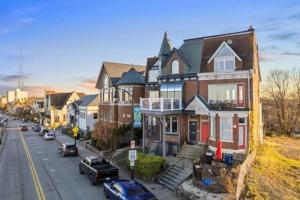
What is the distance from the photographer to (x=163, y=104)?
28.2m

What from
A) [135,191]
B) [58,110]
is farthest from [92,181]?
[58,110]

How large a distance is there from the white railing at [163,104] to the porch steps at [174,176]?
6.12m

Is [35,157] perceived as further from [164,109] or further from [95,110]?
[95,110]

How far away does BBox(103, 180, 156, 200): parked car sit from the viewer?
17703mm

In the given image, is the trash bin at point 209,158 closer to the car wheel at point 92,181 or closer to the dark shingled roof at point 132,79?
the car wheel at point 92,181

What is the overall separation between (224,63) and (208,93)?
305 centimetres

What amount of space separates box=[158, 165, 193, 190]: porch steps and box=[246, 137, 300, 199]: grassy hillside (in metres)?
4.46

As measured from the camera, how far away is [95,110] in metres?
58.2

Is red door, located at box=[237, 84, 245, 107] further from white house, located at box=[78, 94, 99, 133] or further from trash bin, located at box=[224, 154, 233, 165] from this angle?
white house, located at box=[78, 94, 99, 133]

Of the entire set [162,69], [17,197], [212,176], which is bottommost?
[17,197]

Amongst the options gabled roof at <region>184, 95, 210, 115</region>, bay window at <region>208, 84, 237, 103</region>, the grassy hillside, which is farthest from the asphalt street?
bay window at <region>208, 84, 237, 103</region>

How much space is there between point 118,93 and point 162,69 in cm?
1044

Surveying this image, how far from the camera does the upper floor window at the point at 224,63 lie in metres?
26.4

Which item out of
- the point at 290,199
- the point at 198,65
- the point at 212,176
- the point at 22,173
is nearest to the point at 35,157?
the point at 22,173
